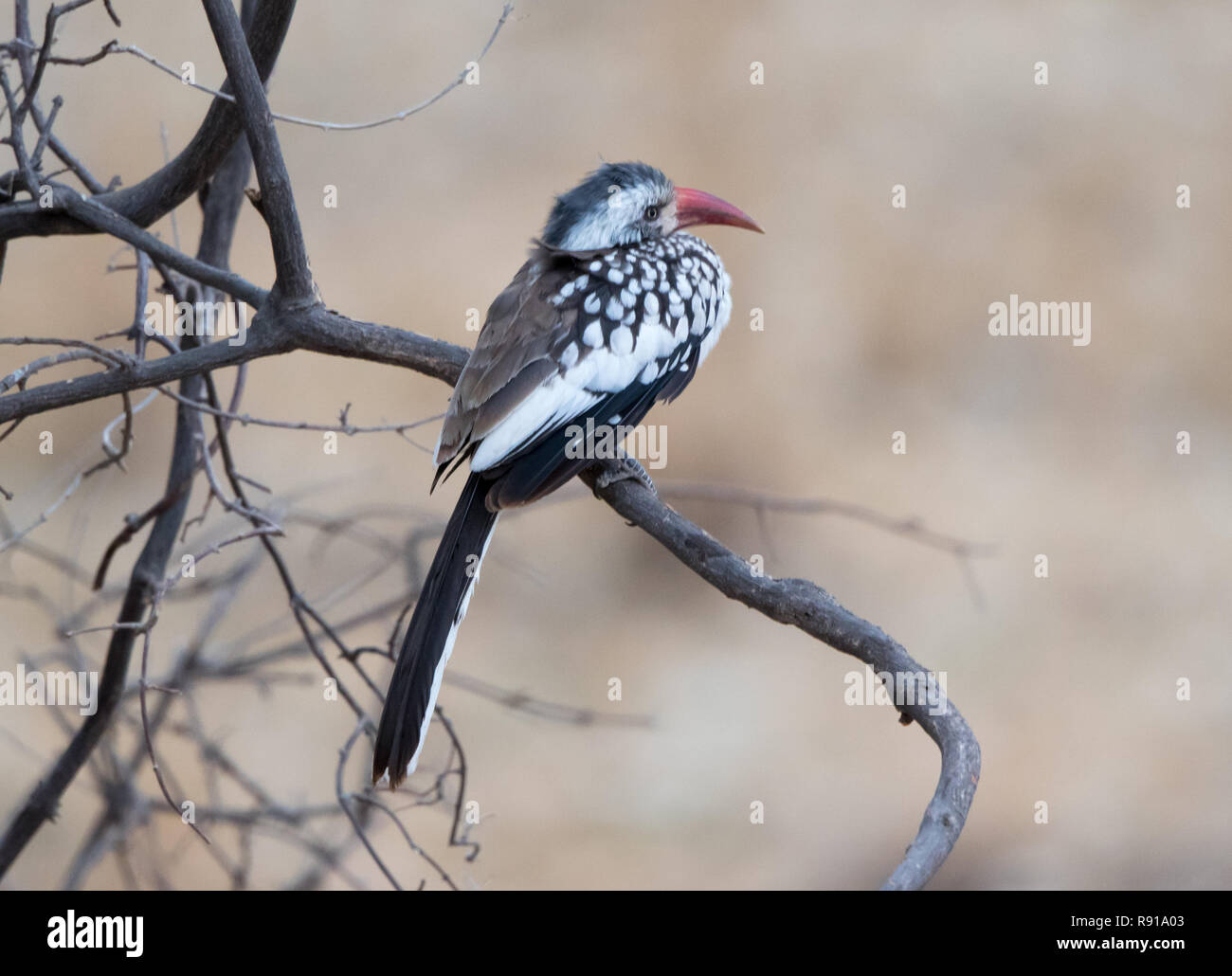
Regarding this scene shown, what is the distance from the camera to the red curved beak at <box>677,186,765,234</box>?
108 inches

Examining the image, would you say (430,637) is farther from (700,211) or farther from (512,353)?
(700,211)

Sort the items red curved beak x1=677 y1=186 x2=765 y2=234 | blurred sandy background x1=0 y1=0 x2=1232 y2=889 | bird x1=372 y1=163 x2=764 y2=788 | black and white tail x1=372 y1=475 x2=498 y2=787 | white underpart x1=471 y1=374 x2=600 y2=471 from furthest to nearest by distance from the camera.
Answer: blurred sandy background x1=0 y1=0 x2=1232 y2=889
red curved beak x1=677 y1=186 x2=765 y2=234
white underpart x1=471 y1=374 x2=600 y2=471
bird x1=372 y1=163 x2=764 y2=788
black and white tail x1=372 y1=475 x2=498 y2=787

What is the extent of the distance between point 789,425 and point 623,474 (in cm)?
381

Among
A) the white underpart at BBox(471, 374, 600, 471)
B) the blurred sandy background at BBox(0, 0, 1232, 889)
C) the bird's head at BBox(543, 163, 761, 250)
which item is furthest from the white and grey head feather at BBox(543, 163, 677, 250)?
the blurred sandy background at BBox(0, 0, 1232, 889)

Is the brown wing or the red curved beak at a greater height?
the red curved beak

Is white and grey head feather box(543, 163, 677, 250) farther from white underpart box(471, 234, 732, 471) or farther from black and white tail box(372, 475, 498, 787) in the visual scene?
black and white tail box(372, 475, 498, 787)

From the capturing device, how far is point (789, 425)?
588 cm

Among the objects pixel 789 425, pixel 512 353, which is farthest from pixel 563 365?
pixel 789 425

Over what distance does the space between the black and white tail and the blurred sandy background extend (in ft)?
8.99

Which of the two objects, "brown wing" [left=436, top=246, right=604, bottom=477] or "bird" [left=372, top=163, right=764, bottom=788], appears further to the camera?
"brown wing" [left=436, top=246, right=604, bottom=477]

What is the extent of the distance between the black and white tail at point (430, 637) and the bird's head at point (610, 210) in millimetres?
654

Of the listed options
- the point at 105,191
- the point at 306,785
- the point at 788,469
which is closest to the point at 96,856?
the point at 105,191

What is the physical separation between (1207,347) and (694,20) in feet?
10.2
